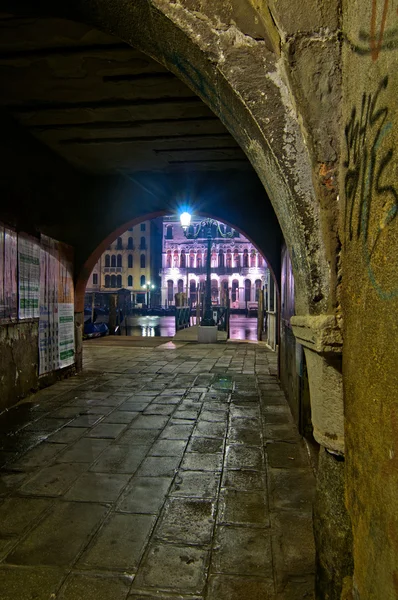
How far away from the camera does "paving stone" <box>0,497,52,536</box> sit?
225 cm

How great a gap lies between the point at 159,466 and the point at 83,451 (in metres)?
0.77

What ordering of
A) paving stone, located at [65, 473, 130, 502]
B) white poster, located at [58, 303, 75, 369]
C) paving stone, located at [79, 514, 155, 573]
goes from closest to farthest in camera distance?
paving stone, located at [79, 514, 155, 573]
paving stone, located at [65, 473, 130, 502]
white poster, located at [58, 303, 75, 369]

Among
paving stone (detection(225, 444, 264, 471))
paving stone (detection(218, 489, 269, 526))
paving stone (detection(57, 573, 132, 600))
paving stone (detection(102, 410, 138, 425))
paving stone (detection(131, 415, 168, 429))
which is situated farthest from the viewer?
paving stone (detection(102, 410, 138, 425))

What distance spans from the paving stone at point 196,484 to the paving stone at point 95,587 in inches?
34.6

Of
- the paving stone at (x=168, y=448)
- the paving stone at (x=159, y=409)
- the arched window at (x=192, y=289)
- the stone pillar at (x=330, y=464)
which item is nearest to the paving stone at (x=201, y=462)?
the paving stone at (x=168, y=448)

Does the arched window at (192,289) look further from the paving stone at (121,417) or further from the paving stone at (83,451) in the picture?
the paving stone at (83,451)

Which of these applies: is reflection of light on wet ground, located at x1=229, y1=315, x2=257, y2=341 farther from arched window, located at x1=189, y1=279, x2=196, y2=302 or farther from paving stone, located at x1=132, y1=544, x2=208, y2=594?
arched window, located at x1=189, y1=279, x2=196, y2=302

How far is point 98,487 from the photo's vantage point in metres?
2.77

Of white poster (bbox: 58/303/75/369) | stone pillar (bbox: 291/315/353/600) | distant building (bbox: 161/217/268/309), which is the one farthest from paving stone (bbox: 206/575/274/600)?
distant building (bbox: 161/217/268/309)

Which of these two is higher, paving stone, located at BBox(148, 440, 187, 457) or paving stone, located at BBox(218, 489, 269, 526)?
paving stone, located at BBox(148, 440, 187, 457)

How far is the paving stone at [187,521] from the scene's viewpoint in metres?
2.19

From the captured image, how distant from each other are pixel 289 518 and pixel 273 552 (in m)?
0.36

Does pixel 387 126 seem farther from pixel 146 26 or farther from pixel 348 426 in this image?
pixel 146 26

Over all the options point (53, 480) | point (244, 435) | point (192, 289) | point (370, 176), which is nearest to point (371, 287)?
point (370, 176)
